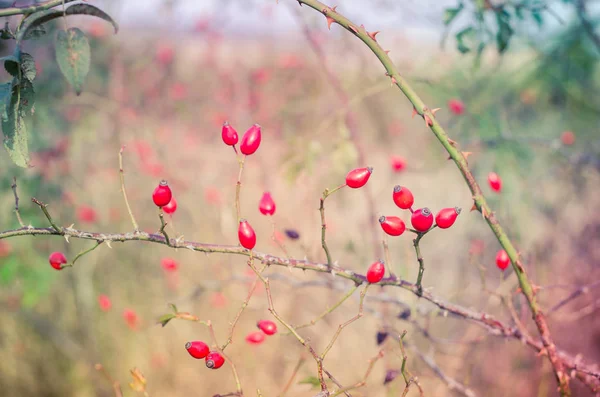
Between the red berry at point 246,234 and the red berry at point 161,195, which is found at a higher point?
the red berry at point 161,195

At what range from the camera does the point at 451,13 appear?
4.22 feet

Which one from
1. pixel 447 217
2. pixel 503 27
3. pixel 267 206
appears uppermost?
pixel 503 27

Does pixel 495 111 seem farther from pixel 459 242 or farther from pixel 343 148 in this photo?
pixel 343 148

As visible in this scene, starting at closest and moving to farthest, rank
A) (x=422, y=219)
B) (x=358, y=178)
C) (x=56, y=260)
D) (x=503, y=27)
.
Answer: (x=422, y=219) < (x=358, y=178) < (x=56, y=260) < (x=503, y=27)

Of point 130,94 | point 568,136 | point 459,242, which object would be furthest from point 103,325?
point 130,94

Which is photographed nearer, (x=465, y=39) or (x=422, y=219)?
(x=422, y=219)

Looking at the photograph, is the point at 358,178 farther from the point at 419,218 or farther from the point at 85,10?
the point at 85,10

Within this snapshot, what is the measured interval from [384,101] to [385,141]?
4.95 feet

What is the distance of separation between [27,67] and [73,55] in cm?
9

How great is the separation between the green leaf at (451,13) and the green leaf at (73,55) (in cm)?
97

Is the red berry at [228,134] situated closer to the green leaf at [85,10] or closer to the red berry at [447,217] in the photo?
the green leaf at [85,10]

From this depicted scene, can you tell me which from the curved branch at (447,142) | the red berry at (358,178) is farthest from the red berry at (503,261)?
the red berry at (358,178)

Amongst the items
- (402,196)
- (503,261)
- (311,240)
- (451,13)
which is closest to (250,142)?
(402,196)

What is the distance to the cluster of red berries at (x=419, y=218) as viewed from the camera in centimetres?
76
